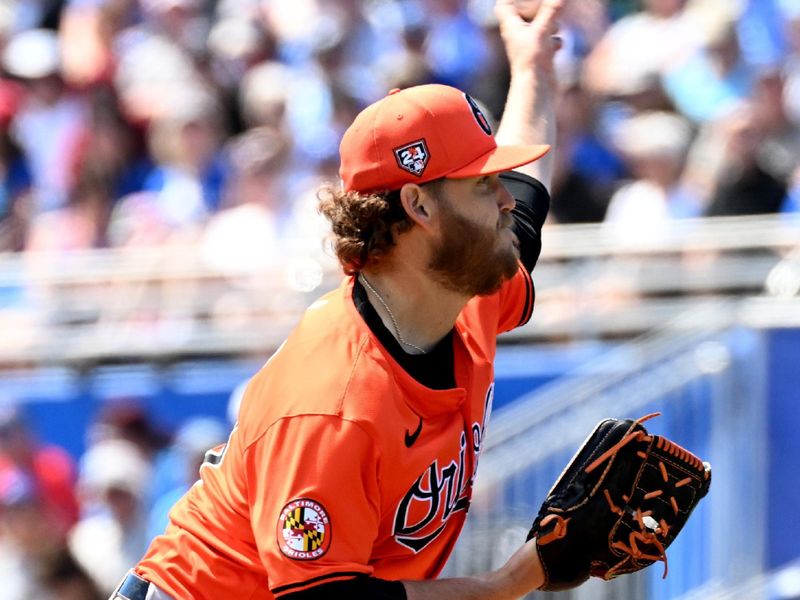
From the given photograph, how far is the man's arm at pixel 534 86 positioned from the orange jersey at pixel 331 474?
0.70m

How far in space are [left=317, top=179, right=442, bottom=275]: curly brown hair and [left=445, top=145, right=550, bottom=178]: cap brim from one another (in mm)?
68

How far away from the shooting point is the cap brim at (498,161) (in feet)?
11.2

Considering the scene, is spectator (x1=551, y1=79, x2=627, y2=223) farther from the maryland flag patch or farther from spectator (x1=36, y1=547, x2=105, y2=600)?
the maryland flag patch

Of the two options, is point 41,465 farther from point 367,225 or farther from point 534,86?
point 367,225

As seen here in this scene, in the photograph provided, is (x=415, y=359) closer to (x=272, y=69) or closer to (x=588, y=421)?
(x=588, y=421)

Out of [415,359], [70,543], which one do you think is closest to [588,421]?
[70,543]

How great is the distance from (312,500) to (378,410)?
24 cm

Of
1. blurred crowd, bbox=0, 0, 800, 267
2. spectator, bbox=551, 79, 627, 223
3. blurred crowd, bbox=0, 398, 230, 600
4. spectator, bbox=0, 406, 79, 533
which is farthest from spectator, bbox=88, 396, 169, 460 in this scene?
spectator, bbox=551, 79, 627, 223

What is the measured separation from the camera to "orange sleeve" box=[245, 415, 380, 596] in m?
3.21

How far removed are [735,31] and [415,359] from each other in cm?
469

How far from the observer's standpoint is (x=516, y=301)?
4.08 metres

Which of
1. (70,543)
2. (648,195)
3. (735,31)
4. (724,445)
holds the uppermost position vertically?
(735,31)

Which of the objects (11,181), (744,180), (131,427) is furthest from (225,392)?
(11,181)

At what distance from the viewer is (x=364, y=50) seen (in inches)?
340
